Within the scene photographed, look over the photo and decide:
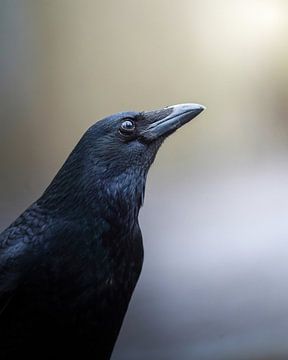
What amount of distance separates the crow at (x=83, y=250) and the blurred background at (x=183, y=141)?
13.3 inches

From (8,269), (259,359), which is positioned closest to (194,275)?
(259,359)

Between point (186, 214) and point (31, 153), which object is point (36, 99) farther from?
point (186, 214)

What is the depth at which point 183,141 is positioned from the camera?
1.31 metres

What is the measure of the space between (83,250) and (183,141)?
1.66 feet

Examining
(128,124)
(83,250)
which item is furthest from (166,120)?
(83,250)

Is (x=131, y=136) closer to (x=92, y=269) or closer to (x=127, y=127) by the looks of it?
(x=127, y=127)

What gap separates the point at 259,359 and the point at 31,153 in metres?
0.70

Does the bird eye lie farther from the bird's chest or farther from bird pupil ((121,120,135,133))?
the bird's chest

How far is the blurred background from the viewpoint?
128cm

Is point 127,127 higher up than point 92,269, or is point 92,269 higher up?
point 127,127

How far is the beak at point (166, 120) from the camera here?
0.97 metres

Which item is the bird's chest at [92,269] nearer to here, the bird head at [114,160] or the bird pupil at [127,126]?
the bird head at [114,160]

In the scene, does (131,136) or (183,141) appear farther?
(183,141)

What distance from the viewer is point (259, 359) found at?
1325 mm
